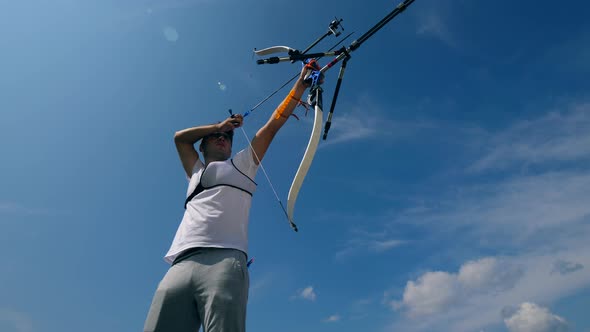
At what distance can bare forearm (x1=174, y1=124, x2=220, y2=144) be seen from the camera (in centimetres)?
409

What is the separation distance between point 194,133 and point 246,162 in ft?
2.70

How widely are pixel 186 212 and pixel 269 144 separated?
3.65 ft

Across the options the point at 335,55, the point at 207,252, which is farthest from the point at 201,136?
the point at 335,55

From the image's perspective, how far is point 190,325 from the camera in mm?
2883

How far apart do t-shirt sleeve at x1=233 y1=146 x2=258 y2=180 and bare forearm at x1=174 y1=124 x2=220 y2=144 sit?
517mm

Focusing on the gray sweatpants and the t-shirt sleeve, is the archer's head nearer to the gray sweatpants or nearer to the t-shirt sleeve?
the t-shirt sleeve

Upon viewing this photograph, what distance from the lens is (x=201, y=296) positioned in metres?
2.85

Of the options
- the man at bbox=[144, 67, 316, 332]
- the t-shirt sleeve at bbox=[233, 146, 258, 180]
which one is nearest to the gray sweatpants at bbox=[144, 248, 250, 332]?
the man at bbox=[144, 67, 316, 332]

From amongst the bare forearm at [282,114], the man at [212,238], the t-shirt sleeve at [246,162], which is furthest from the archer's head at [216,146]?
the bare forearm at [282,114]

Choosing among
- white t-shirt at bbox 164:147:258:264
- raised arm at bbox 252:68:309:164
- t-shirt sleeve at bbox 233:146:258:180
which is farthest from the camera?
raised arm at bbox 252:68:309:164

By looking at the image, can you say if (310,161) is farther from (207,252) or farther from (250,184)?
(207,252)

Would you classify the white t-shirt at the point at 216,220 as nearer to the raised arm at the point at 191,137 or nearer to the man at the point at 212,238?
the man at the point at 212,238

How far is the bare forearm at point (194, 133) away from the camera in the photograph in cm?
409

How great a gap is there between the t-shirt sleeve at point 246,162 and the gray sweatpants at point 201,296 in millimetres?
946
